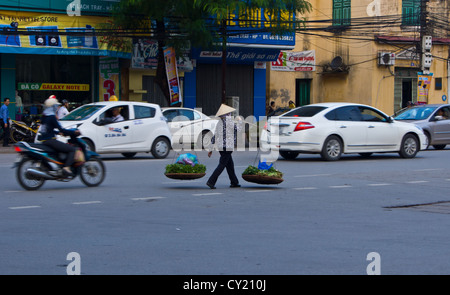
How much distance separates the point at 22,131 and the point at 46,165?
1268 centimetres

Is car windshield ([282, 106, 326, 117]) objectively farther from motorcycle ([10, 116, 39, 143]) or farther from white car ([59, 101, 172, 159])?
motorcycle ([10, 116, 39, 143])

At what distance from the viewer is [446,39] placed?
3866cm

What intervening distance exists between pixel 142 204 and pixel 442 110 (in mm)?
16830

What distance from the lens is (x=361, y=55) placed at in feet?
121

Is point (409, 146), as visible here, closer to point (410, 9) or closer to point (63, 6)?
point (63, 6)

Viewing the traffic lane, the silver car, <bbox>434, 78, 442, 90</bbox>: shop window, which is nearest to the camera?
the traffic lane

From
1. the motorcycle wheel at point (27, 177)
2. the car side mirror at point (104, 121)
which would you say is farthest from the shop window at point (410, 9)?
the motorcycle wheel at point (27, 177)

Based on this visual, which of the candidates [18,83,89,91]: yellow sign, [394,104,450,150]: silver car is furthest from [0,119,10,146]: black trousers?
[394,104,450,150]: silver car

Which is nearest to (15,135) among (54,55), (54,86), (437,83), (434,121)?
(54,86)

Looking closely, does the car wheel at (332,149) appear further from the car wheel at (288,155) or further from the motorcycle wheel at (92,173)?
the motorcycle wheel at (92,173)

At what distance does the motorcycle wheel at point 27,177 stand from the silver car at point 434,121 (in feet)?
50.6

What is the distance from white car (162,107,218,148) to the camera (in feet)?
77.1

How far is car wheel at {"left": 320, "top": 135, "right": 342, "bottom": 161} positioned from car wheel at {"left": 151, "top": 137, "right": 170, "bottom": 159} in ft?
15.2

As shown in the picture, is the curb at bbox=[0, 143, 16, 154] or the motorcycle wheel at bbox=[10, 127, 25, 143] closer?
the curb at bbox=[0, 143, 16, 154]
